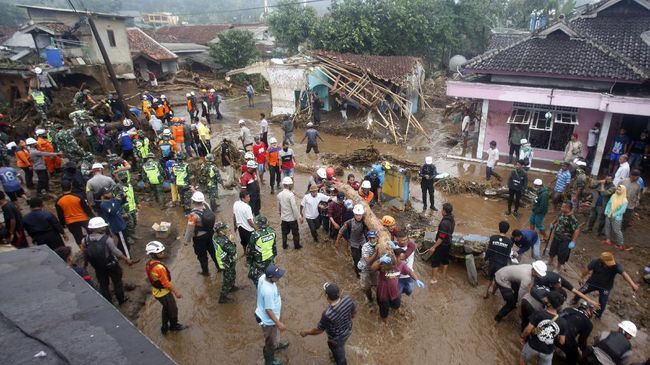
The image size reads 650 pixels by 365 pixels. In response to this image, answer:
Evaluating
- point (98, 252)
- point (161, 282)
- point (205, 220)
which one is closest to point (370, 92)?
point (205, 220)

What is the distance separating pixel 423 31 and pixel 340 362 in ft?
93.7

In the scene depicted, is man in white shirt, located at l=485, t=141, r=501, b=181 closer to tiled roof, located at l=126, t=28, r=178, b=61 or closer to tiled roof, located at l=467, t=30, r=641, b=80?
tiled roof, located at l=467, t=30, r=641, b=80

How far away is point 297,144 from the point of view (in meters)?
17.6

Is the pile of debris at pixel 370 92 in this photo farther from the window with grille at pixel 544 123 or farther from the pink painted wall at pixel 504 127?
the window with grille at pixel 544 123

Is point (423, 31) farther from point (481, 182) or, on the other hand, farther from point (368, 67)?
point (481, 182)

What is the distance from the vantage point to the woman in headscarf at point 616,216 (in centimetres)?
840

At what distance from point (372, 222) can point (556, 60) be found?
35.5 feet

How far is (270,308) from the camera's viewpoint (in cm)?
511

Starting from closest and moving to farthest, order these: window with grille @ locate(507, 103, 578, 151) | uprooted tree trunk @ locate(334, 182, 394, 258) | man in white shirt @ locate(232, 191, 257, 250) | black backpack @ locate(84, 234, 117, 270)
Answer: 1. black backpack @ locate(84, 234, 117, 270)
2. uprooted tree trunk @ locate(334, 182, 394, 258)
3. man in white shirt @ locate(232, 191, 257, 250)
4. window with grille @ locate(507, 103, 578, 151)

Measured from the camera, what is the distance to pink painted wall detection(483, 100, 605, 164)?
14.0 meters

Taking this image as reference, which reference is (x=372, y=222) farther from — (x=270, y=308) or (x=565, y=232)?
(x=565, y=232)

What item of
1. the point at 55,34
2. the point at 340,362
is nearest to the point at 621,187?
the point at 340,362

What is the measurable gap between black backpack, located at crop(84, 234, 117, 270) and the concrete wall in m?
20.9

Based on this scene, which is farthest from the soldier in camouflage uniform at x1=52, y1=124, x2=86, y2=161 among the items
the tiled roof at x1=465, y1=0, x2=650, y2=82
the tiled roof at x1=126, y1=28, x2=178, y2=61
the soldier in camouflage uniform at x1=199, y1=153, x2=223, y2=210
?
the tiled roof at x1=126, y1=28, x2=178, y2=61
